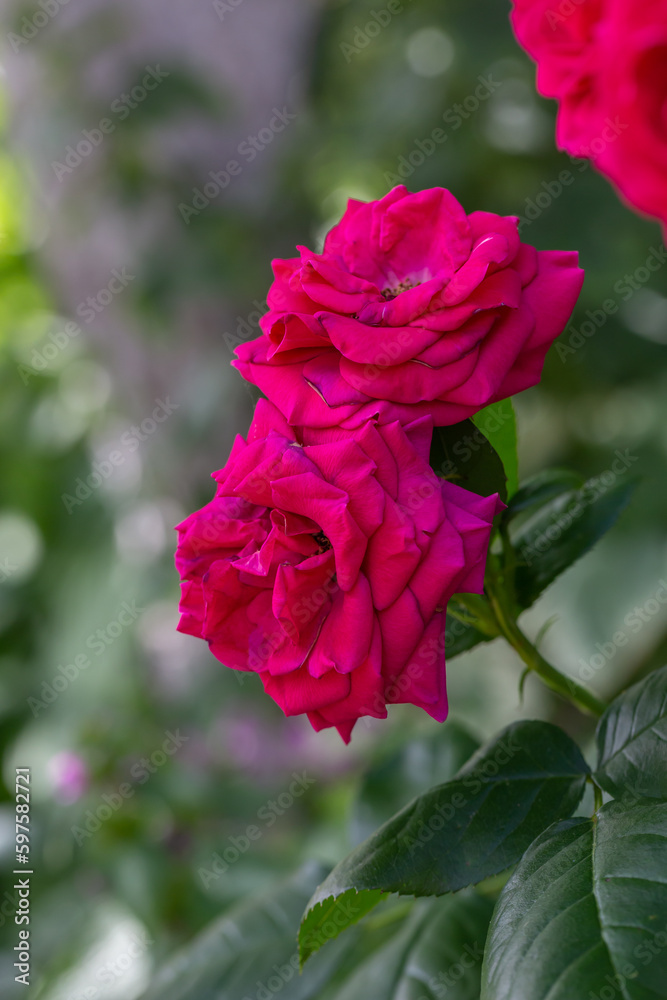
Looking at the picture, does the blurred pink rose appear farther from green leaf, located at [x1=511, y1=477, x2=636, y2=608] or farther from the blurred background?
green leaf, located at [x1=511, y1=477, x2=636, y2=608]

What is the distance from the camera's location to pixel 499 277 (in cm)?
37

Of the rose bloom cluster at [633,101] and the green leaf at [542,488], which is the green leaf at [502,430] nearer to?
the green leaf at [542,488]

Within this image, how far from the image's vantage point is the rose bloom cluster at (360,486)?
35cm

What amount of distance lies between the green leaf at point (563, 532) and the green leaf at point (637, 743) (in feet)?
0.23

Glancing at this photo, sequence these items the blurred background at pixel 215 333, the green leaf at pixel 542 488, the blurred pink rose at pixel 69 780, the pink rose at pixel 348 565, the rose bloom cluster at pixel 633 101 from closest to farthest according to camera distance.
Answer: the rose bloom cluster at pixel 633 101 → the pink rose at pixel 348 565 → the green leaf at pixel 542 488 → the blurred pink rose at pixel 69 780 → the blurred background at pixel 215 333

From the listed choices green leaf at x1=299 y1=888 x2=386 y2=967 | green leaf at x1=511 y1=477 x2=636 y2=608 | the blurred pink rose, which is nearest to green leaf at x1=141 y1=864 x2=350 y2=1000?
green leaf at x1=299 y1=888 x2=386 y2=967

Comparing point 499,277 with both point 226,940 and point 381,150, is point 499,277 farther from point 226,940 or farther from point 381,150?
point 381,150

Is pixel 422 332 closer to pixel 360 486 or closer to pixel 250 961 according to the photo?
pixel 360 486

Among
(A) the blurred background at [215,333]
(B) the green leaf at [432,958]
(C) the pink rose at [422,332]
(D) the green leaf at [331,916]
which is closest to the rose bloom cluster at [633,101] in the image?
(C) the pink rose at [422,332]

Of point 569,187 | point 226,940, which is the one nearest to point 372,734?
point 569,187

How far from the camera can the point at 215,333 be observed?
5.29ft

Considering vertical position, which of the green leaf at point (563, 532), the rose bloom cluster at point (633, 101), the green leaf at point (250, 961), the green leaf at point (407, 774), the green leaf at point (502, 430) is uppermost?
the rose bloom cluster at point (633, 101)

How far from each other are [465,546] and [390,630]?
0.05 m

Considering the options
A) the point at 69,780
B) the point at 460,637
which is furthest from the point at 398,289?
the point at 69,780
